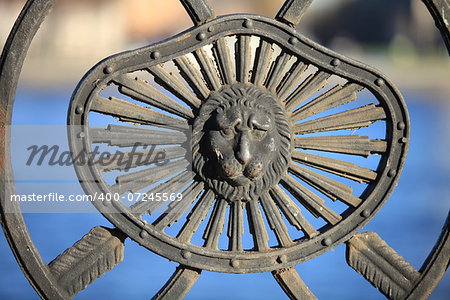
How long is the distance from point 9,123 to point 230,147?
518mm

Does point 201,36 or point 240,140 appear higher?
point 201,36

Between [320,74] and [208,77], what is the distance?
275 millimetres

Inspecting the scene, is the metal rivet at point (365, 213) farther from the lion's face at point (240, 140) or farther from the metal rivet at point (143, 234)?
the metal rivet at point (143, 234)

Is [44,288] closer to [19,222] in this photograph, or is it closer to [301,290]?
[19,222]

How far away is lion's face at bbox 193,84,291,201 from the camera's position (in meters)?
1.58

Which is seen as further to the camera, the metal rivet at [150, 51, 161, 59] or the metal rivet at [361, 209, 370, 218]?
the metal rivet at [361, 209, 370, 218]

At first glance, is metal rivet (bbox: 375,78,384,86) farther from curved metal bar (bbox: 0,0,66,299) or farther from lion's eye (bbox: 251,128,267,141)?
curved metal bar (bbox: 0,0,66,299)

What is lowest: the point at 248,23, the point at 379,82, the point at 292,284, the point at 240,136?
the point at 292,284

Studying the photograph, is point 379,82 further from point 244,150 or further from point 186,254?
point 186,254

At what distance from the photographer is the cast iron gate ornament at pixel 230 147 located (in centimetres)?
157

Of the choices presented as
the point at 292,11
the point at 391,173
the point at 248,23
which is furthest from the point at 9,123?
the point at 391,173

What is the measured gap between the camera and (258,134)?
1.60 m

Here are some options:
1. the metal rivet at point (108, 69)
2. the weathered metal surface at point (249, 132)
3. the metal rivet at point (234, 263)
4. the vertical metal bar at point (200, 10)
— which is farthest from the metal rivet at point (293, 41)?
the metal rivet at point (234, 263)

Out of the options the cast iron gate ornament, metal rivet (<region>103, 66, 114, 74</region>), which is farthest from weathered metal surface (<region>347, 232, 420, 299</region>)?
metal rivet (<region>103, 66, 114, 74</region>)
